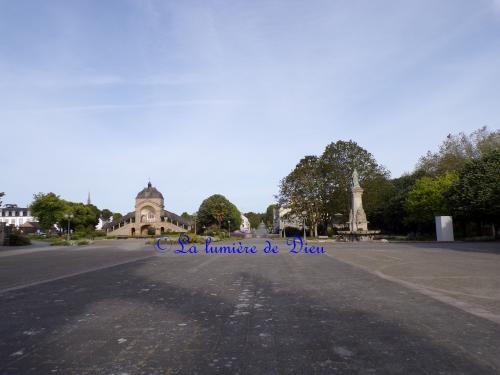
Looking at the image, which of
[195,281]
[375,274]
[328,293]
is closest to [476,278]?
[375,274]

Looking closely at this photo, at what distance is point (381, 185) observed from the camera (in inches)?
2151

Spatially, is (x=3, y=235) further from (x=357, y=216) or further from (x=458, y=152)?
(x=458, y=152)

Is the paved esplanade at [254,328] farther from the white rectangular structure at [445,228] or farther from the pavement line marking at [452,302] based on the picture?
the white rectangular structure at [445,228]

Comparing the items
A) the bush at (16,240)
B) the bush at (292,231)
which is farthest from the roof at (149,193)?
the bush at (16,240)

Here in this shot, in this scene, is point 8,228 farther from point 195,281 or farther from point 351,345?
point 351,345

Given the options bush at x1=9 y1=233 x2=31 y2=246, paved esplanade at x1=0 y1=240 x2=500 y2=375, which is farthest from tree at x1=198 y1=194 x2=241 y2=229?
paved esplanade at x1=0 y1=240 x2=500 y2=375

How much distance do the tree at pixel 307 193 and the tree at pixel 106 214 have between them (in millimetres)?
134295

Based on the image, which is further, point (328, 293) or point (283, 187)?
point (283, 187)

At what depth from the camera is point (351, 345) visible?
4984 mm

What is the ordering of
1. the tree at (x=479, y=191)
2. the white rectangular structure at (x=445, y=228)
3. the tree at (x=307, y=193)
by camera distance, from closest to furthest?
the tree at (x=479, y=191)
the white rectangular structure at (x=445, y=228)
the tree at (x=307, y=193)

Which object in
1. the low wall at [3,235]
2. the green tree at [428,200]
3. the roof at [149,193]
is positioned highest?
the roof at [149,193]

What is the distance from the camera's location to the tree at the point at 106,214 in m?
173

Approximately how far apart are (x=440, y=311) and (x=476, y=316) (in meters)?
0.61

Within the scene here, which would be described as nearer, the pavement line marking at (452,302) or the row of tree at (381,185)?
the pavement line marking at (452,302)
